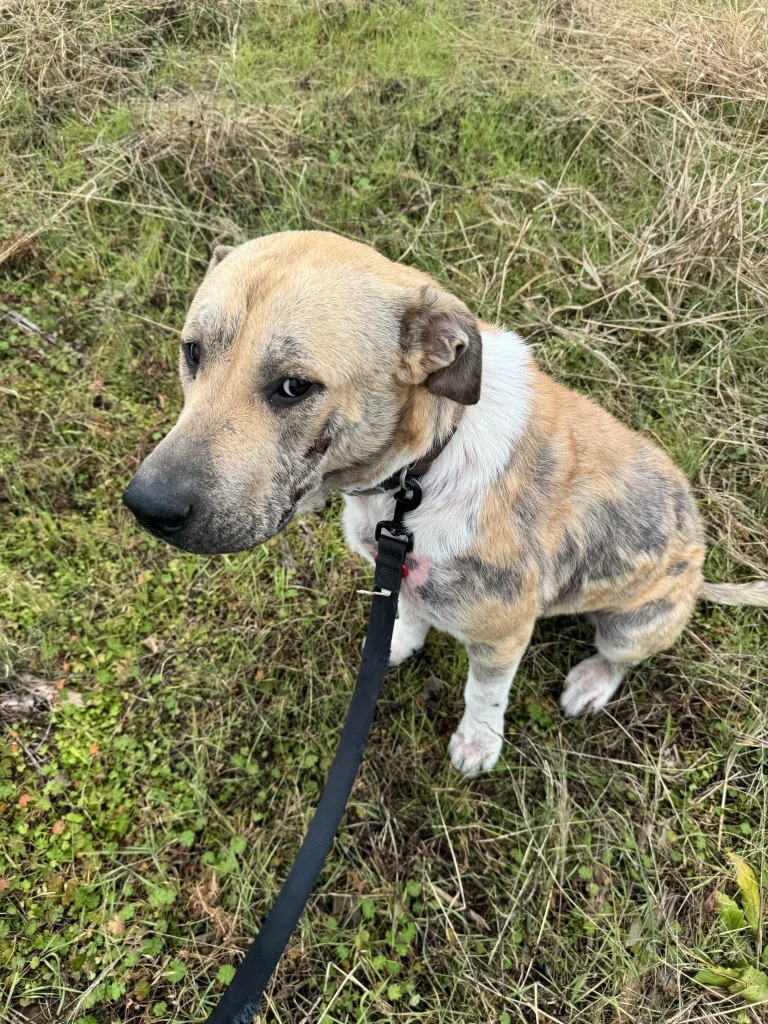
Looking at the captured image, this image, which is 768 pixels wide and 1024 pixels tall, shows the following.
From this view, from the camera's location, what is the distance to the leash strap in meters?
1.95

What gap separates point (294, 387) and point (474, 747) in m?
2.36

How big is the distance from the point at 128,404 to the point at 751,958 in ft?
17.3

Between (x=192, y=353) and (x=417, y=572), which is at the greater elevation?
(x=192, y=353)

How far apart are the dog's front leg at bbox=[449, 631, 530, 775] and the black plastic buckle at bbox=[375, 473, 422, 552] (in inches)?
27.1

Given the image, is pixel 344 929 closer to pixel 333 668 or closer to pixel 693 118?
pixel 333 668

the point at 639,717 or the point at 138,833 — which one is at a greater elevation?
the point at 639,717

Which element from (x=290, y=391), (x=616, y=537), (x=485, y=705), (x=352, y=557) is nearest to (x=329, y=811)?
(x=485, y=705)

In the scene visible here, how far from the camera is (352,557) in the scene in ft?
13.9

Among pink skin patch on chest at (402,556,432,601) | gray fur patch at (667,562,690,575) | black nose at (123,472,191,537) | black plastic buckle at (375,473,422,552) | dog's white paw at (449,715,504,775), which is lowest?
dog's white paw at (449,715,504,775)

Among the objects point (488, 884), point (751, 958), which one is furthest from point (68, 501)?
point (751, 958)

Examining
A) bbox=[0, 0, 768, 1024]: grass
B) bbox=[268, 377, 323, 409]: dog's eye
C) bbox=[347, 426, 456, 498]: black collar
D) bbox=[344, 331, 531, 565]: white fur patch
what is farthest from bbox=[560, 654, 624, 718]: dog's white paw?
bbox=[268, 377, 323, 409]: dog's eye

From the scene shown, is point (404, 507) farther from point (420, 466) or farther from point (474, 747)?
point (474, 747)

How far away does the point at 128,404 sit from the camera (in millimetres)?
4746

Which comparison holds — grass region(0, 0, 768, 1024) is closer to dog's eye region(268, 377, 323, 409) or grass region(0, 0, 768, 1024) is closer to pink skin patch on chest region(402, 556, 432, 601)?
pink skin patch on chest region(402, 556, 432, 601)
